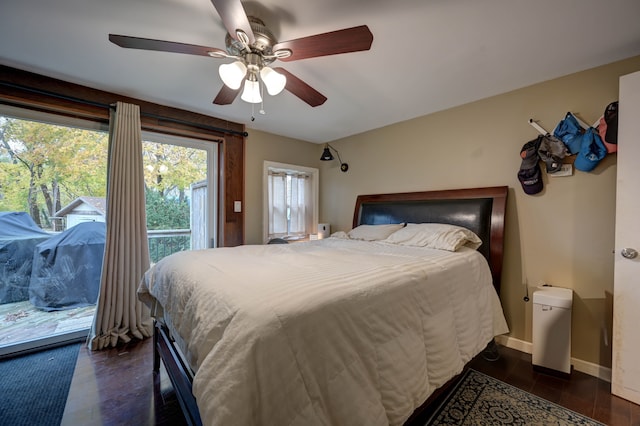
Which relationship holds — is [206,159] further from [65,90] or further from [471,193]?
[471,193]

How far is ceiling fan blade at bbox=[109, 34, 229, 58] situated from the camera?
1.38 meters

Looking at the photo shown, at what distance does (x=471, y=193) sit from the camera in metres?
2.69

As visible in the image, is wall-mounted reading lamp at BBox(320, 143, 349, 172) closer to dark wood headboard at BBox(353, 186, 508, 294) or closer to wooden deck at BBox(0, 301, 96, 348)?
dark wood headboard at BBox(353, 186, 508, 294)

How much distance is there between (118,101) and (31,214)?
1320 millimetres

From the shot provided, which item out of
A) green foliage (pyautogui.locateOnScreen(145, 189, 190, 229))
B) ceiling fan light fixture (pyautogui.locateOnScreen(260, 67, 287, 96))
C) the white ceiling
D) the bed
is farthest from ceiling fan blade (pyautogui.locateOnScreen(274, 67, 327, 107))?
green foliage (pyautogui.locateOnScreen(145, 189, 190, 229))

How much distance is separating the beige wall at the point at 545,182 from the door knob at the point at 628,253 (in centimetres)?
26

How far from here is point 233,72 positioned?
1543mm

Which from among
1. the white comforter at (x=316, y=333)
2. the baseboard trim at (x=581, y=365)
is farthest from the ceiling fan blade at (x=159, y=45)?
the baseboard trim at (x=581, y=365)

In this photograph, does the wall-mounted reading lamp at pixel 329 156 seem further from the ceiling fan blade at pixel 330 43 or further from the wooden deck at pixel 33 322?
the wooden deck at pixel 33 322

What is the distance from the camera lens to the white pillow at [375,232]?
2.86m

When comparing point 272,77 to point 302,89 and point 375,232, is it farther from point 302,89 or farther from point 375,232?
point 375,232

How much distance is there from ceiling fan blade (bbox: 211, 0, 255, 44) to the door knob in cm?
276

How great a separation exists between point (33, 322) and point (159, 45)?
2891mm

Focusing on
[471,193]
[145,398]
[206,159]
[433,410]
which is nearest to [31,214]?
[206,159]
